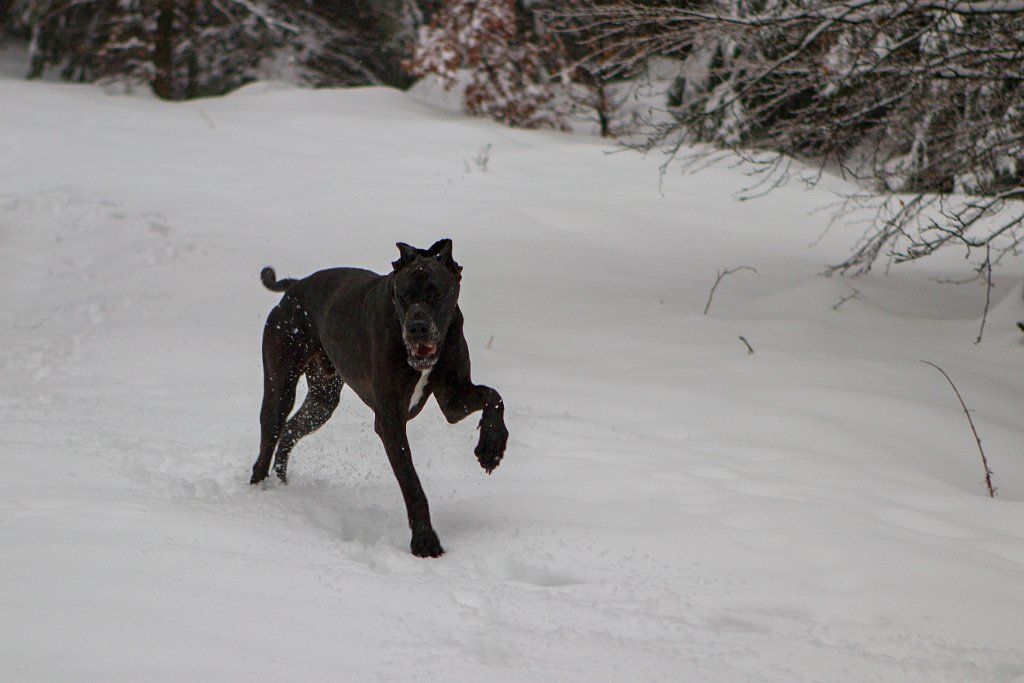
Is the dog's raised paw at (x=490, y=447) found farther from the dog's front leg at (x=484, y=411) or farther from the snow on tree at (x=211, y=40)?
the snow on tree at (x=211, y=40)

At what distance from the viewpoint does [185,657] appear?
8.94 ft

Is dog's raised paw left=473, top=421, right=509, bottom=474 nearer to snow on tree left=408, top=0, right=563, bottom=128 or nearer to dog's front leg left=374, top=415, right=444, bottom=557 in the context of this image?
dog's front leg left=374, top=415, right=444, bottom=557

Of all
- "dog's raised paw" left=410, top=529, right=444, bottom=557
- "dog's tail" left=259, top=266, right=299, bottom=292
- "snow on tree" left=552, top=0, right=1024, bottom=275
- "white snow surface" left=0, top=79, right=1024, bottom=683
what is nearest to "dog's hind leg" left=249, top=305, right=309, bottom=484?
"white snow surface" left=0, top=79, right=1024, bottom=683

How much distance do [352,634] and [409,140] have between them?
40.9ft

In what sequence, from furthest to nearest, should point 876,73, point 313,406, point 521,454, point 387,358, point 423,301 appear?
1. point 876,73
2. point 521,454
3. point 313,406
4. point 387,358
5. point 423,301

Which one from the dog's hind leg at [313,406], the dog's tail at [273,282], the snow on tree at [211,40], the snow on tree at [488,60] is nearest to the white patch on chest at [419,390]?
the dog's hind leg at [313,406]

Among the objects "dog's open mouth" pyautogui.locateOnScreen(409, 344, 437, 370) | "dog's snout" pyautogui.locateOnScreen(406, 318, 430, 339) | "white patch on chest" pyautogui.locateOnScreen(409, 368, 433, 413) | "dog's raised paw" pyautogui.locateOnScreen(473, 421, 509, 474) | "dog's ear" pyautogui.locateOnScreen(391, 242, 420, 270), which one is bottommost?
"dog's raised paw" pyautogui.locateOnScreen(473, 421, 509, 474)

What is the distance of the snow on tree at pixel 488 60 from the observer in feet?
55.0

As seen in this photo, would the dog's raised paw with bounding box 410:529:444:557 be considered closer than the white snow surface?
No

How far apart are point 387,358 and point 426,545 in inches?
30.9

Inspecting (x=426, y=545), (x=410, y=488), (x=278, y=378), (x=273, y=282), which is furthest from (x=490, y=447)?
(x=273, y=282)

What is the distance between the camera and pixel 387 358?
4172 mm

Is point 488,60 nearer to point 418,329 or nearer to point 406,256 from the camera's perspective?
point 406,256

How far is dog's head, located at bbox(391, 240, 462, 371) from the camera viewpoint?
3.82m
